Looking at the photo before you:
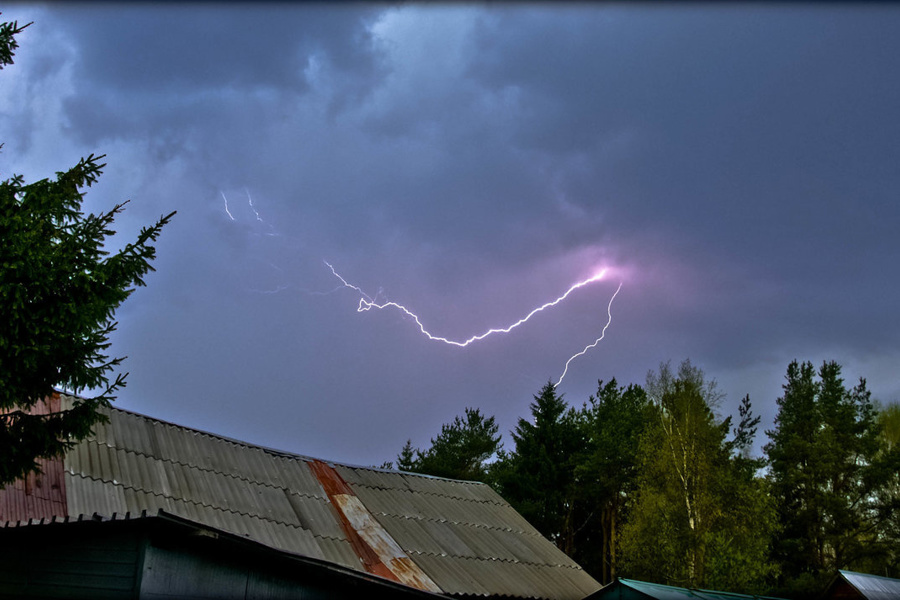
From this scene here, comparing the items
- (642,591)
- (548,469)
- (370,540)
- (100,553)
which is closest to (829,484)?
(548,469)

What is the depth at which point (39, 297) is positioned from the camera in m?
7.65

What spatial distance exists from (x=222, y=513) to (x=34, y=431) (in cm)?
470

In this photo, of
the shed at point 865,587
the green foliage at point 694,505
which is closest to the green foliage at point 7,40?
the green foliage at point 694,505

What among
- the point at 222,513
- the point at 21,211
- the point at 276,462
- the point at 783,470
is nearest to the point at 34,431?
the point at 21,211

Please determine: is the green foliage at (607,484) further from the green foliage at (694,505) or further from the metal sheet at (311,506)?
the metal sheet at (311,506)

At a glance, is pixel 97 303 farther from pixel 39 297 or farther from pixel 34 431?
pixel 34 431

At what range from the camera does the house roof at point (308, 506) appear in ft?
35.5

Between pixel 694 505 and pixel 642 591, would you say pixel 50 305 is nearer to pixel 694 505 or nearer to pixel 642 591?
pixel 642 591

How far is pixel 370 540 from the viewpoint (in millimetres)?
13320

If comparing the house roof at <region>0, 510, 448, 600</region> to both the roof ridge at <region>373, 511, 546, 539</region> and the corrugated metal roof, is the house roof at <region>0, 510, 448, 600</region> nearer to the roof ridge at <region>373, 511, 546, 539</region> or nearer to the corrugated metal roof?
the roof ridge at <region>373, 511, 546, 539</region>

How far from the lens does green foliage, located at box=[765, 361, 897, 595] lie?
35.7 metres

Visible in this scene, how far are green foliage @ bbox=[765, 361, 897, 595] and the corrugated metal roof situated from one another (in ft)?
17.5

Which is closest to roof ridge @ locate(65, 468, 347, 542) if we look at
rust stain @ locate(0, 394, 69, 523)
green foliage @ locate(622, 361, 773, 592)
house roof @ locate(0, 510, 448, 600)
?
rust stain @ locate(0, 394, 69, 523)

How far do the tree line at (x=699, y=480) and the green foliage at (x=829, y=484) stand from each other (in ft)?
0.22
